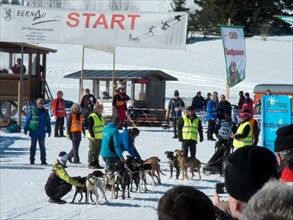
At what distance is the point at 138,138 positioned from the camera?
22.7m

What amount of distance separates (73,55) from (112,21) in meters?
Result: 43.3

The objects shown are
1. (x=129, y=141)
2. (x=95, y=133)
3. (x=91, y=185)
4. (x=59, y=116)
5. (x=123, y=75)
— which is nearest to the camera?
(x=91, y=185)

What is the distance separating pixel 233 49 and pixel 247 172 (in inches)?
683

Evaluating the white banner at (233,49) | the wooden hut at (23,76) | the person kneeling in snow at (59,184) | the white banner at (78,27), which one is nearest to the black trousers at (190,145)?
the person kneeling in snow at (59,184)

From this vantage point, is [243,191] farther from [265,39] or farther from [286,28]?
[286,28]

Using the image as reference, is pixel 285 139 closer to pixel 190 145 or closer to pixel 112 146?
pixel 112 146

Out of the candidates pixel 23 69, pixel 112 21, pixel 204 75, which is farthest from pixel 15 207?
pixel 204 75

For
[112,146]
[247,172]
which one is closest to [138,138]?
[112,146]

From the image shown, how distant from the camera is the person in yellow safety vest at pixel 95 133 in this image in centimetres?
1541

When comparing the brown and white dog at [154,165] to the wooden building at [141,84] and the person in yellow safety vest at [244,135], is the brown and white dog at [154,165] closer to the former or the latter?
the person in yellow safety vest at [244,135]

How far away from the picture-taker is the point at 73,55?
64.2m

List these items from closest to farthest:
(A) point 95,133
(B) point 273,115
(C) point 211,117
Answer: (B) point 273,115, (A) point 95,133, (C) point 211,117

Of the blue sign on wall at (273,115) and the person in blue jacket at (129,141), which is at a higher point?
the blue sign on wall at (273,115)

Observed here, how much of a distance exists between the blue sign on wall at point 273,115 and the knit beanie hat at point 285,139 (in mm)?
7189
